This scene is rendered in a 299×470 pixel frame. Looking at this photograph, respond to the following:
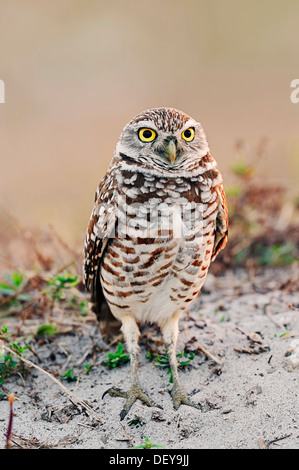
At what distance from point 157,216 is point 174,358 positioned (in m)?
1.00

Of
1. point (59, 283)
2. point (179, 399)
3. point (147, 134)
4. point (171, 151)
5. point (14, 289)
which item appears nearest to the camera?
point (171, 151)

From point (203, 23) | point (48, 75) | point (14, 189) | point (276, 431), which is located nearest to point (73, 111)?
point (48, 75)

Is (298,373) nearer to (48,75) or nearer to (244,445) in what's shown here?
(244,445)

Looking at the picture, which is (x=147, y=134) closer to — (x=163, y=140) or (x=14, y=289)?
(x=163, y=140)

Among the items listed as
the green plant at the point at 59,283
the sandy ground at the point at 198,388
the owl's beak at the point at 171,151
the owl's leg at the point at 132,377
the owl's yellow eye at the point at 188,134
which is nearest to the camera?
the sandy ground at the point at 198,388

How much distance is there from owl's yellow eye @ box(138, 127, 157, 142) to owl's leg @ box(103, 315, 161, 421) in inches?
47.1

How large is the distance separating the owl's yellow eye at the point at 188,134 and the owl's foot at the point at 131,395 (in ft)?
5.14

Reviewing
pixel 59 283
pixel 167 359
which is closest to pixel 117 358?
pixel 167 359

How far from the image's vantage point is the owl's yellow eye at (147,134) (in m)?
3.27

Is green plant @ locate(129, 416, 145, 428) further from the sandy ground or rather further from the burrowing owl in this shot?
the burrowing owl

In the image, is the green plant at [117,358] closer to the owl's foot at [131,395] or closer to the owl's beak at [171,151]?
the owl's foot at [131,395]

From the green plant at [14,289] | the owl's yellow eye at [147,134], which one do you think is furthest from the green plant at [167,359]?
the owl's yellow eye at [147,134]

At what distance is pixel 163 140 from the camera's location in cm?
324

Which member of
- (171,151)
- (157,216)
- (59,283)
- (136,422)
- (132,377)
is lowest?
(136,422)
